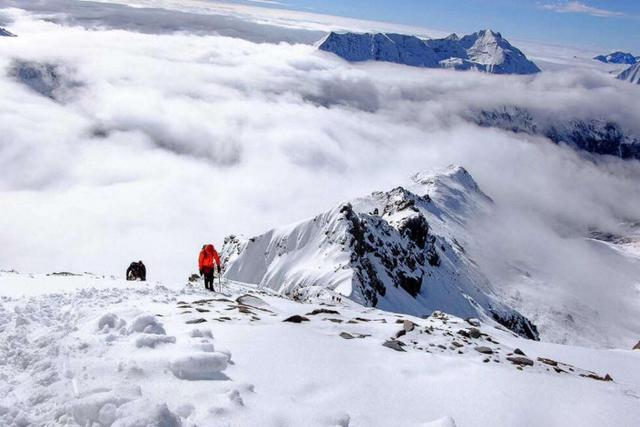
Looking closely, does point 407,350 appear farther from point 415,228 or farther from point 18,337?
point 415,228

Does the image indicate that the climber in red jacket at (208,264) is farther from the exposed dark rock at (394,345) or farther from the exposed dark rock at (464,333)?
the exposed dark rock at (464,333)

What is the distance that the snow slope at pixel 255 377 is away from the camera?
313 inches

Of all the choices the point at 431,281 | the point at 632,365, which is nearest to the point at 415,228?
the point at 431,281

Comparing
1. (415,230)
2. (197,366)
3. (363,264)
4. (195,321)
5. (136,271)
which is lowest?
(415,230)

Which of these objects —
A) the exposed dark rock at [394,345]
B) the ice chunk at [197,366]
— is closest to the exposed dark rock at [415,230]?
the exposed dark rock at [394,345]

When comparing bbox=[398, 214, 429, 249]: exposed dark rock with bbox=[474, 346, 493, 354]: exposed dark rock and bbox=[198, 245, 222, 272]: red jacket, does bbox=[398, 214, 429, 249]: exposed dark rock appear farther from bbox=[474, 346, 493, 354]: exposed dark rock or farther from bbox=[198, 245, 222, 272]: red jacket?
bbox=[474, 346, 493, 354]: exposed dark rock

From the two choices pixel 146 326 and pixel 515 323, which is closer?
pixel 146 326

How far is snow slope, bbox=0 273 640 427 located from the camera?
795 cm

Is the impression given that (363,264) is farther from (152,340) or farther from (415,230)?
(152,340)

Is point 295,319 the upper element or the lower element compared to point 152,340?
lower

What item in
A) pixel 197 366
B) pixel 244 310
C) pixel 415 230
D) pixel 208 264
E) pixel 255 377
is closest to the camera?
pixel 197 366

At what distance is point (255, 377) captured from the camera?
9.76m

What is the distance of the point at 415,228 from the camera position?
445 ft

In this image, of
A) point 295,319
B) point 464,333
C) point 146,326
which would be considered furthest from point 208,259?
point 464,333
